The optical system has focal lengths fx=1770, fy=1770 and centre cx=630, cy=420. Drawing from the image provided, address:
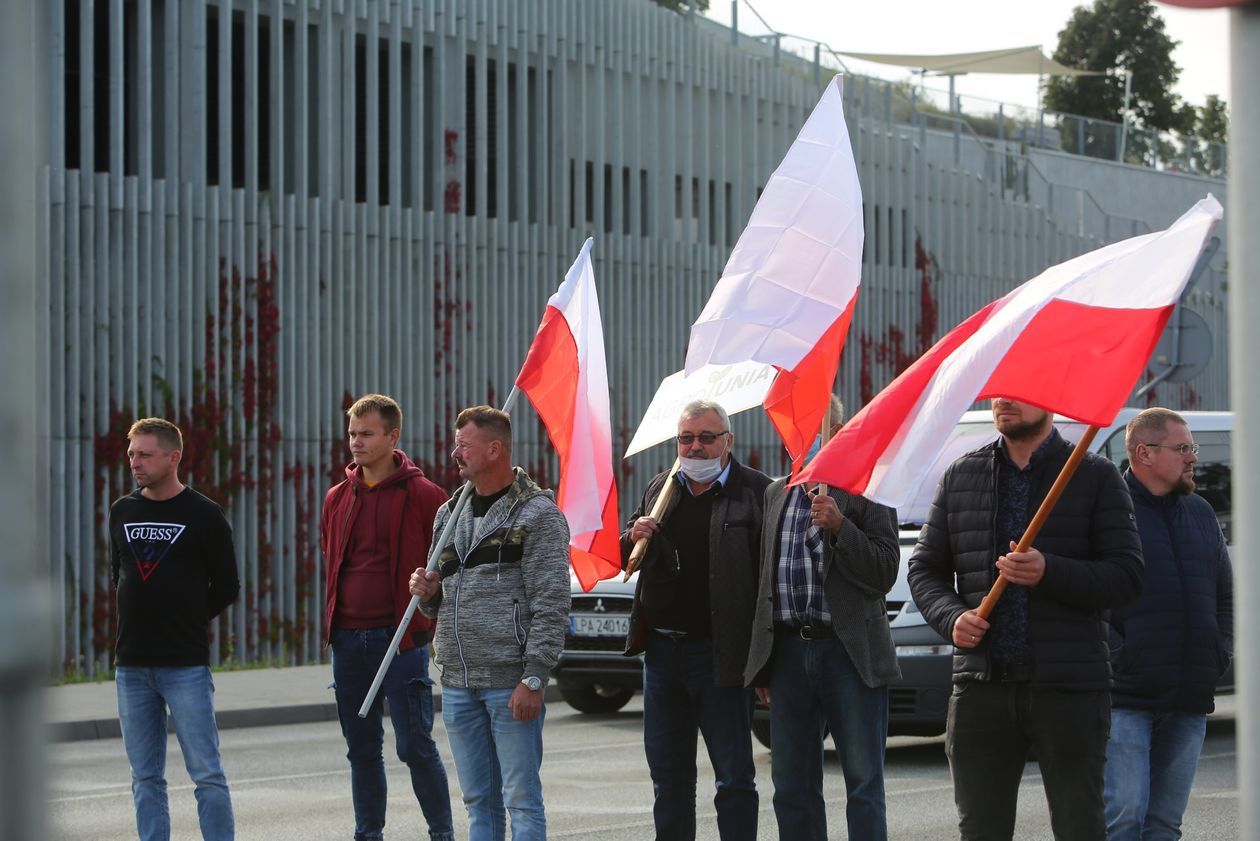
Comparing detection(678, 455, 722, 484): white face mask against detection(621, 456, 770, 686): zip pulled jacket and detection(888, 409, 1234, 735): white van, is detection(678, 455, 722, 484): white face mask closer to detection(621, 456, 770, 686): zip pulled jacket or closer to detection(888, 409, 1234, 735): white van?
detection(621, 456, 770, 686): zip pulled jacket

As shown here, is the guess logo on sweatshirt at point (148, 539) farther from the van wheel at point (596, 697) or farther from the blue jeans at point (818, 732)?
the van wheel at point (596, 697)

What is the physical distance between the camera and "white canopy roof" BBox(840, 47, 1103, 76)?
46.0 meters

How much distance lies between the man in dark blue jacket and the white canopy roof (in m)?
39.6

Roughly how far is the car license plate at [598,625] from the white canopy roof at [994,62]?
34.5m

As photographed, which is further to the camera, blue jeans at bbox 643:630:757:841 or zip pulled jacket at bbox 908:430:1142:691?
blue jeans at bbox 643:630:757:841

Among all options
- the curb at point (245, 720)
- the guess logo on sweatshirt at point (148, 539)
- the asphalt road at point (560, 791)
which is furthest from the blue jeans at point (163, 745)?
the curb at point (245, 720)

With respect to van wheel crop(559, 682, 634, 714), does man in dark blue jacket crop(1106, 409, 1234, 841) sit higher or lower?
higher

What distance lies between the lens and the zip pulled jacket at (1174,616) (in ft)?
21.4

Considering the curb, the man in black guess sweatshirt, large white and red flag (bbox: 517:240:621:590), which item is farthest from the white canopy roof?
the man in black guess sweatshirt

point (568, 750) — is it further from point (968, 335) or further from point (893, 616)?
point (968, 335)

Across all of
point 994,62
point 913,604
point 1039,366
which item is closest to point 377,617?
point 1039,366

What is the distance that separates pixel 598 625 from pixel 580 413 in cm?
499

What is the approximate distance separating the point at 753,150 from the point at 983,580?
1835cm

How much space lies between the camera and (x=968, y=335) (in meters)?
6.32
